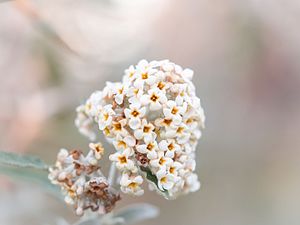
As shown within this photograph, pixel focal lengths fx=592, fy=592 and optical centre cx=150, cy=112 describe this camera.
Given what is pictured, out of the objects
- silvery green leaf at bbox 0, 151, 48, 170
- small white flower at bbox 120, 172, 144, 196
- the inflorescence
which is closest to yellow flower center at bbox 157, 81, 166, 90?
the inflorescence

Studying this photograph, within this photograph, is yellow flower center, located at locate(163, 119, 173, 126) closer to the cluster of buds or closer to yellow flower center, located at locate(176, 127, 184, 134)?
yellow flower center, located at locate(176, 127, 184, 134)

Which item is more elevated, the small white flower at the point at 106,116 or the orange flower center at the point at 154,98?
the orange flower center at the point at 154,98

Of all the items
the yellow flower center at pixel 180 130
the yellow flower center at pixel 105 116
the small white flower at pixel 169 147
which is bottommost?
the small white flower at pixel 169 147

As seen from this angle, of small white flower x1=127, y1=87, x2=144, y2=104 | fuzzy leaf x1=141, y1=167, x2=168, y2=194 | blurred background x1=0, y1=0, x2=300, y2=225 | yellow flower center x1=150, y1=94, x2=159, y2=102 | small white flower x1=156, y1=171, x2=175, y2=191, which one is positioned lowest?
small white flower x1=156, y1=171, x2=175, y2=191

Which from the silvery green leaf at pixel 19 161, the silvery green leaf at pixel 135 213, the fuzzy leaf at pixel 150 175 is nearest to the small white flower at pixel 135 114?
the fuzzy leaf at pixel 150 175

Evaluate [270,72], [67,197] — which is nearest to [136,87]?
[67,197]

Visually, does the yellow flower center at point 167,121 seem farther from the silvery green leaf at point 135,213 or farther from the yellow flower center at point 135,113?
the silvery green leaf at point 135,213
